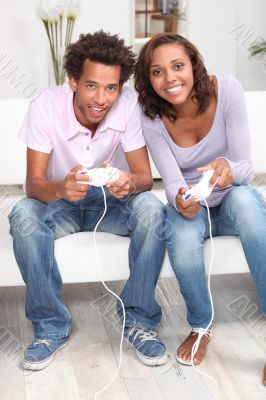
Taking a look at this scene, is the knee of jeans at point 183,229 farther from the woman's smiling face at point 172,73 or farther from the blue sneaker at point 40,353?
the blue sneaker at point 40,353

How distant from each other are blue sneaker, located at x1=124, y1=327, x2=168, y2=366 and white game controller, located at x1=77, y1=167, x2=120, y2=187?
0.49 meters

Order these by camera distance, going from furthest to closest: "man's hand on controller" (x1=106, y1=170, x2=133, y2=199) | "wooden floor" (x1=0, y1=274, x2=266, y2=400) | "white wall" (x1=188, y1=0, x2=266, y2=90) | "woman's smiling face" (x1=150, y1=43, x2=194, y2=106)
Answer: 1. "white wall" (x1=188, y1=0, x2=266, y2=90)
2. "woman's smiling face" (x1=150, y1=43, x2=194, y2=106)
3. "man's hand on controller" (x1=106, y1=170, x2=133, y2=199)
4. "wooden floor" (x1=0, y1=274, x2=266, y2=400)

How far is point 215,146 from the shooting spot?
2.26 m

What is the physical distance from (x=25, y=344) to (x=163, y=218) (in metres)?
0.59

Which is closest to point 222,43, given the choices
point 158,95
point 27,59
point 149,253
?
point 27,59

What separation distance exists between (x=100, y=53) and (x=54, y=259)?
24.5 inches

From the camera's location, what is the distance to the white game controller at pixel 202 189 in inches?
79.4

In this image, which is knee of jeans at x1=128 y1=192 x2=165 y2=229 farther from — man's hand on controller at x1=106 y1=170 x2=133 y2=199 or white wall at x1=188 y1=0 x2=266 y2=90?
white wall at x1=188 y1=0 x2=266 y2=90

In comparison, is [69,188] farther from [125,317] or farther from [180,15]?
[180,15]

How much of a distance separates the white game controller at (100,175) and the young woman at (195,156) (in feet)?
0.69

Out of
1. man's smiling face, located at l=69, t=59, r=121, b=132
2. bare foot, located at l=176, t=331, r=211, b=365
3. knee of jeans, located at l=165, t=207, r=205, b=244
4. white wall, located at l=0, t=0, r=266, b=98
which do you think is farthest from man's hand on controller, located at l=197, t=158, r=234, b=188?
white wall, located at l=0, t=0, r=266, b=98

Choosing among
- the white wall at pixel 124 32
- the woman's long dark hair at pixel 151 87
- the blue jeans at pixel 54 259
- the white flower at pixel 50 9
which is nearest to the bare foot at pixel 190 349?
the blue jeans at pixel 54 259

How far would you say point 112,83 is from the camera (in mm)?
2172

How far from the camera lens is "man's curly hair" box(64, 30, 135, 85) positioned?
7.06 feet
